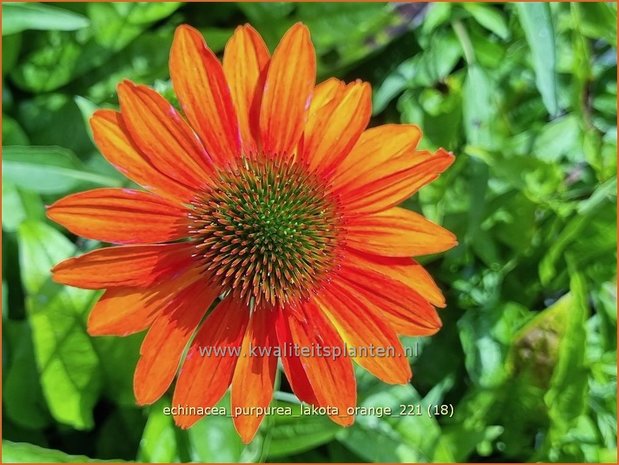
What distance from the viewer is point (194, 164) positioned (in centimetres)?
63

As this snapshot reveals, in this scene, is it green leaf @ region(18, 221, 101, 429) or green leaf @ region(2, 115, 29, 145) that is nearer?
green leaf @ region(18, 221, 101, 429)

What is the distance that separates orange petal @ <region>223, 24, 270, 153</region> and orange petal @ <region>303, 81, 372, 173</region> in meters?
0.06

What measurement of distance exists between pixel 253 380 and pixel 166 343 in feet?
0.29

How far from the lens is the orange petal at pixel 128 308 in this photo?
60 cm

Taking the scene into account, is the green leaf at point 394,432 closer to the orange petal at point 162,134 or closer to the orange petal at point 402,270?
the orange petal at point 402,270

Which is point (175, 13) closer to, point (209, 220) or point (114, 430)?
point (209, 220)

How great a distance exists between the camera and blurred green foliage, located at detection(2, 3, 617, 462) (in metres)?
0.82

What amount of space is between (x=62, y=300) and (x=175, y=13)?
1.57 ft

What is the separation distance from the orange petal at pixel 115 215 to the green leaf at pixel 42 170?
0.61ft

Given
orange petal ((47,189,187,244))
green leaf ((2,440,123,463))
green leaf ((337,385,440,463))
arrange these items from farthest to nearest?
green leaf ((337,385,440,463))
green leaf ((2,440,123,463))
orange petal ((47,189,187,244))

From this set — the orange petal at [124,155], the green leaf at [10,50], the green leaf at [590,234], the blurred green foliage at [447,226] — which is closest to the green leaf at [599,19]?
the blurred green foliage at [447,226]

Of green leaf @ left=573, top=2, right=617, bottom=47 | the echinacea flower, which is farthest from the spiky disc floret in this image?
green leaf @ left=573, top=2, right=617, bottom=47

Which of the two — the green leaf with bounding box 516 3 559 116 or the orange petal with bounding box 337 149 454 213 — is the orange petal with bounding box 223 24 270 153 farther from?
the green leaf with bounding box 516 3 559 116

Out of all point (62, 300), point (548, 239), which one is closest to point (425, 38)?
point (548, 239)
